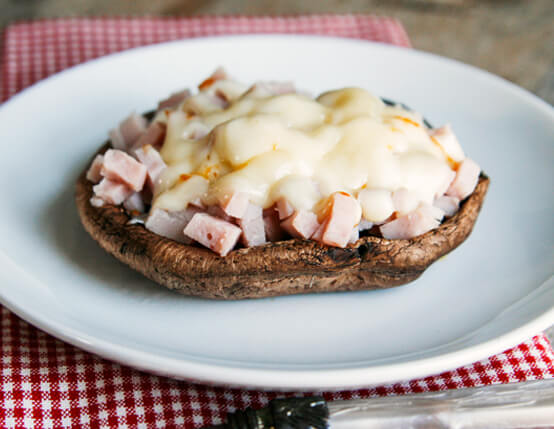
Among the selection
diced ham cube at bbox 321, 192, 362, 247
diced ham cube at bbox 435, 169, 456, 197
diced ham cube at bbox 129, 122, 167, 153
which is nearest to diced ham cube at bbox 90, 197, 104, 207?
diced ham cube at bbox 129, 122, 167, 153

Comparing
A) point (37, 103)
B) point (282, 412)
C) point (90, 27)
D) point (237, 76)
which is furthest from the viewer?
point (90, 27)

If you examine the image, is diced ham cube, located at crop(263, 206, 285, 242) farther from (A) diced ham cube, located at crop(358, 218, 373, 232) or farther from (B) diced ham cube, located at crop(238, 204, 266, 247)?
(A) diced ham cube, located at crop(358, 218, 373, 232)

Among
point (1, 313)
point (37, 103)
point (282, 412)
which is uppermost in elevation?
point (282, 412)

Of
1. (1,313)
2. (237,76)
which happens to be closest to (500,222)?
(237,76)

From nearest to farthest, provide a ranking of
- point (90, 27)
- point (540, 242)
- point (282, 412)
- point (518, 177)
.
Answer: point (282, 412) < point (540, 242) < point (518, 177) < point (90, 27)

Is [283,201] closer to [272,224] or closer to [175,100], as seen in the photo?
[272,224]

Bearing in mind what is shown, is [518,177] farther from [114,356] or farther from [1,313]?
[1,313]

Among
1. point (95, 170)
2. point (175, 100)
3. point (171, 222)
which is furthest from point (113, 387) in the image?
point (175, 100)

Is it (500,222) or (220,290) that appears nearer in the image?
(220,290)
